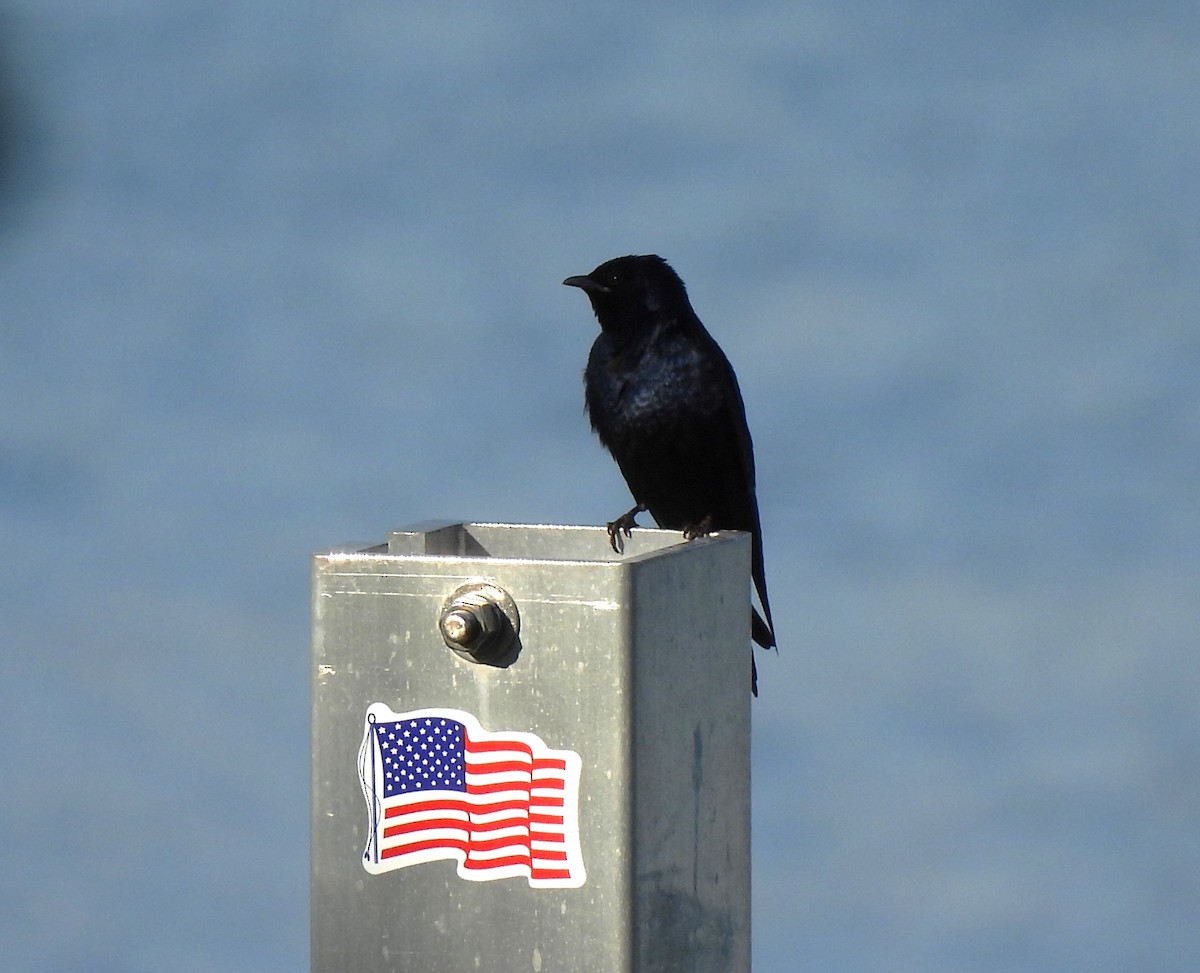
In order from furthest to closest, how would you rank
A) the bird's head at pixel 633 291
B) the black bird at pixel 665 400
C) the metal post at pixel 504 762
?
the bird's head at pixel 633 291 < the black bird at pixel 665 400 < the metal post at pixel 504 762

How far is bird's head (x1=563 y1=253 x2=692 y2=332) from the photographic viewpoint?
13.4ft

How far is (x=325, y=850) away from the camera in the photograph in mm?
1805

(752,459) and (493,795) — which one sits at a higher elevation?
(752,459)

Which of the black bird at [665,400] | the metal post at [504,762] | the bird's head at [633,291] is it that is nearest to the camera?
the metal post at [504,762]

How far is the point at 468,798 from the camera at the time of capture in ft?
5.75

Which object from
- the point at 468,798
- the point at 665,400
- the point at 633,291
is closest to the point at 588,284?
the point at 633,291

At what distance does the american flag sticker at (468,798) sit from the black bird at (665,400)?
227cm

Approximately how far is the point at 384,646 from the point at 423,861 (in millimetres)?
218

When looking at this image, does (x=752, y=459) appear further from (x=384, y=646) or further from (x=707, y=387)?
(x=384, y=646)

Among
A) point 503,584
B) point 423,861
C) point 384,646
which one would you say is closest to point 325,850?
point 423,861

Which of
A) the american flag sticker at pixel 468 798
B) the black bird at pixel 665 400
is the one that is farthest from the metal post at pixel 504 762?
the black bird at pixel 665 400

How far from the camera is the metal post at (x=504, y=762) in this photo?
171 centimetres

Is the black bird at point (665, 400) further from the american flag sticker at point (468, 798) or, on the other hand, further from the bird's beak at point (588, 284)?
the american flag sticker at point (468, 798)

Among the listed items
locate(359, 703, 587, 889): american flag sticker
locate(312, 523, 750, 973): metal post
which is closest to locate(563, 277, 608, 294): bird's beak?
locate(312, 523, 750, 973): metal post
